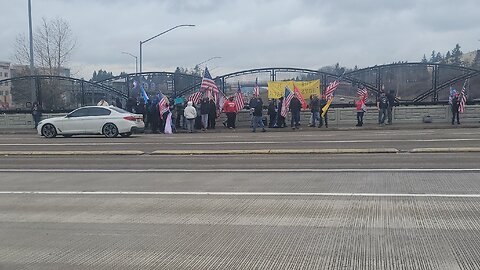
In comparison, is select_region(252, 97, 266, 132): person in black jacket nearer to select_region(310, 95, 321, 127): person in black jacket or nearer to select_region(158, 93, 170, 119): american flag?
select_region(310, 95, 321, 127): person in black jacket

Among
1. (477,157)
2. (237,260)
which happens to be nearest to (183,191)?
(237,260)

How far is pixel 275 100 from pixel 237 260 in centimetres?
2284

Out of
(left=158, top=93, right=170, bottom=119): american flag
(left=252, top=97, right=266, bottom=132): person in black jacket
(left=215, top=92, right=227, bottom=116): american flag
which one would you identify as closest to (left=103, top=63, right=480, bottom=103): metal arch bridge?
(left=215, top=92, right=227, bottom=116): american flag

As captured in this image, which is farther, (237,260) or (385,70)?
(385,70)

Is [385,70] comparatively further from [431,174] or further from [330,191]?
[330,191]

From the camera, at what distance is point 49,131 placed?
24125 millimetres

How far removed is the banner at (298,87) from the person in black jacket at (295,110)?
125 inches

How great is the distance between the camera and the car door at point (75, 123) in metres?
23.6

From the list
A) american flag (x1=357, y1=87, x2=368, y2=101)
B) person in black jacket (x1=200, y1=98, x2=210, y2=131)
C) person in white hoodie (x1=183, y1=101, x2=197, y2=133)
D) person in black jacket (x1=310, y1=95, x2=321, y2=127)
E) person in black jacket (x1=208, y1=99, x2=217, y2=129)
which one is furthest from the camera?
A: person in black jacket (x1=208, y1=99, x2=217, y2=129)

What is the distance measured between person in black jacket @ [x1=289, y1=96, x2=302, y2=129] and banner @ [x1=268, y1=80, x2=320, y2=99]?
3.18m

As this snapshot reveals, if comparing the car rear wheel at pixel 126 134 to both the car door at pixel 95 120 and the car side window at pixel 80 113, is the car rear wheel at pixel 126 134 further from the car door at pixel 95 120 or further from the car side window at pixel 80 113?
the car side window at pixel 80 113

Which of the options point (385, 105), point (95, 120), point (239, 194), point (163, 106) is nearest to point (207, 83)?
point (163, 106)

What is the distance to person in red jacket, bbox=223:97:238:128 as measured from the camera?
88.8ft

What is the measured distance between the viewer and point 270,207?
25.3ft
